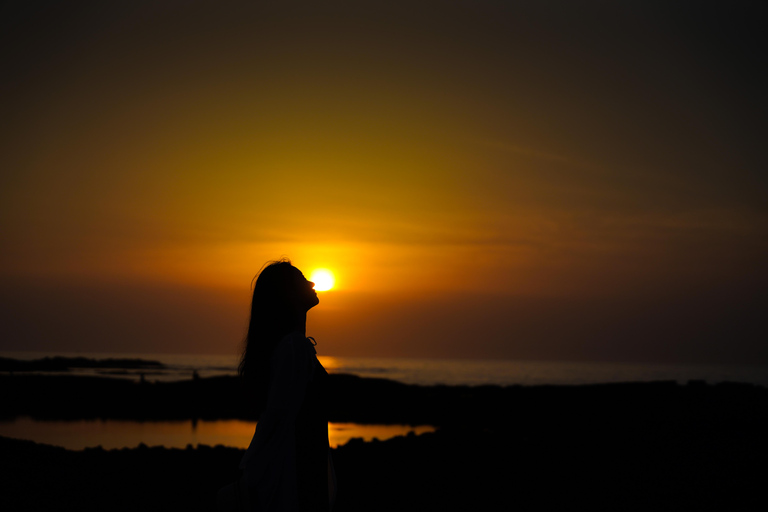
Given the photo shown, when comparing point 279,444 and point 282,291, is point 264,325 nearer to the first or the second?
point 282,291

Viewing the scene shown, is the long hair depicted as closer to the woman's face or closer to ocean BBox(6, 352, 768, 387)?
the woman's face

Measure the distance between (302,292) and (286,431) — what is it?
2.49 feet

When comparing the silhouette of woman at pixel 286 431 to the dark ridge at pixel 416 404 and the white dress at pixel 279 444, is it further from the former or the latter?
the dark ridge at pixel 416 404

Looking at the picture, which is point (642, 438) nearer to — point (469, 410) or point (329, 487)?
point (329, 487)

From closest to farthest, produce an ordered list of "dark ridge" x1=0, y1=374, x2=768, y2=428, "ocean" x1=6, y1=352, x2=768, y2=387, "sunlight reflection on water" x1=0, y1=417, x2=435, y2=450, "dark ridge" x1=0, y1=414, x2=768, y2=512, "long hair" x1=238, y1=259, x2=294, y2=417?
"long hair" x1=238, y1=259, x2=294, y2=417
"dark ridge" x1=0, y1=414, x2=768, y2=512
"sunlight reflection on water" x1=0, y1=417, x2=435, y2=450
"dark ridge" x1=0, y1=374, x2=768, y2=428
"ocean" x1=6, y1=352, x2=768, y2=387

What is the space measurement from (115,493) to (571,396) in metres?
31.5

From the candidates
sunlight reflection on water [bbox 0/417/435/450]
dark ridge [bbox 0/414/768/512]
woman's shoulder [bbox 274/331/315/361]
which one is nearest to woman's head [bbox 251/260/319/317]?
woman's shoulder [bbox 274/331/315/361]

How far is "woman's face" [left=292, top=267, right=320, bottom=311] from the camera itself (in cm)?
340

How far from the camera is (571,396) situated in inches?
1448

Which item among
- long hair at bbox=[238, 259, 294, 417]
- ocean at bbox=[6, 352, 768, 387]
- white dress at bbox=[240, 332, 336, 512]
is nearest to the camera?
white dress at bbox=[240, 332, 336, 512]

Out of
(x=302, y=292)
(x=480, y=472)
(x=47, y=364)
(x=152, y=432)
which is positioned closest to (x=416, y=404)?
(x=152, y=432)

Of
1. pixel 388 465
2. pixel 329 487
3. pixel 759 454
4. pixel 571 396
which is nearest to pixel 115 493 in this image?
pixel 388 465

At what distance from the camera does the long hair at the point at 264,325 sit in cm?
335

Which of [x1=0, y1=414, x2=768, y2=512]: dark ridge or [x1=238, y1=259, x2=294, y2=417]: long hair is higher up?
[x1=238, y1=259, x2=294, y2=417]: long hair
